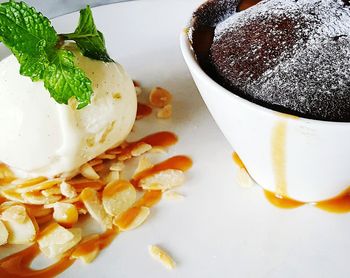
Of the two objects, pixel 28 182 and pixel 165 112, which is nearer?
pixel 28 182

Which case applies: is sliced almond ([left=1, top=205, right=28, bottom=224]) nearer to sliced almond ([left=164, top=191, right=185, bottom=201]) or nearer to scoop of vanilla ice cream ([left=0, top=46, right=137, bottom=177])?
scoop of vanilla ice cream ([left=0, top=46, right=137, bottom=177])

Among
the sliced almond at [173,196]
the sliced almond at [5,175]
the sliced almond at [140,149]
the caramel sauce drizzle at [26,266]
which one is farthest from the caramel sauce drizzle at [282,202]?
the sliced almond at [5,175]

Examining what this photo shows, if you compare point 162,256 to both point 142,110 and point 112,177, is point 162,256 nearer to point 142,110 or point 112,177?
point 112,177

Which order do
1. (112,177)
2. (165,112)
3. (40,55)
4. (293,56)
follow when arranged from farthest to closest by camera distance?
1. (165,112)
2. (112,177)
3. (40,55)
4. (293,56)

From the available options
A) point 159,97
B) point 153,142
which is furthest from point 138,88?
point 153,142

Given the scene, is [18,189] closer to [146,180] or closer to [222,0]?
[146,180]

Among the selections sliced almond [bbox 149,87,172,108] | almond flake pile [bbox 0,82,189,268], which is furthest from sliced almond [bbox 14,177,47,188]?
sliced almond [bbox 149,87,172,108]

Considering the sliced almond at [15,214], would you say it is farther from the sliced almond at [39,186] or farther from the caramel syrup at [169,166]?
the caramel syrup at [169,166]

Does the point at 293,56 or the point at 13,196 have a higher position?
the point at 293,56
